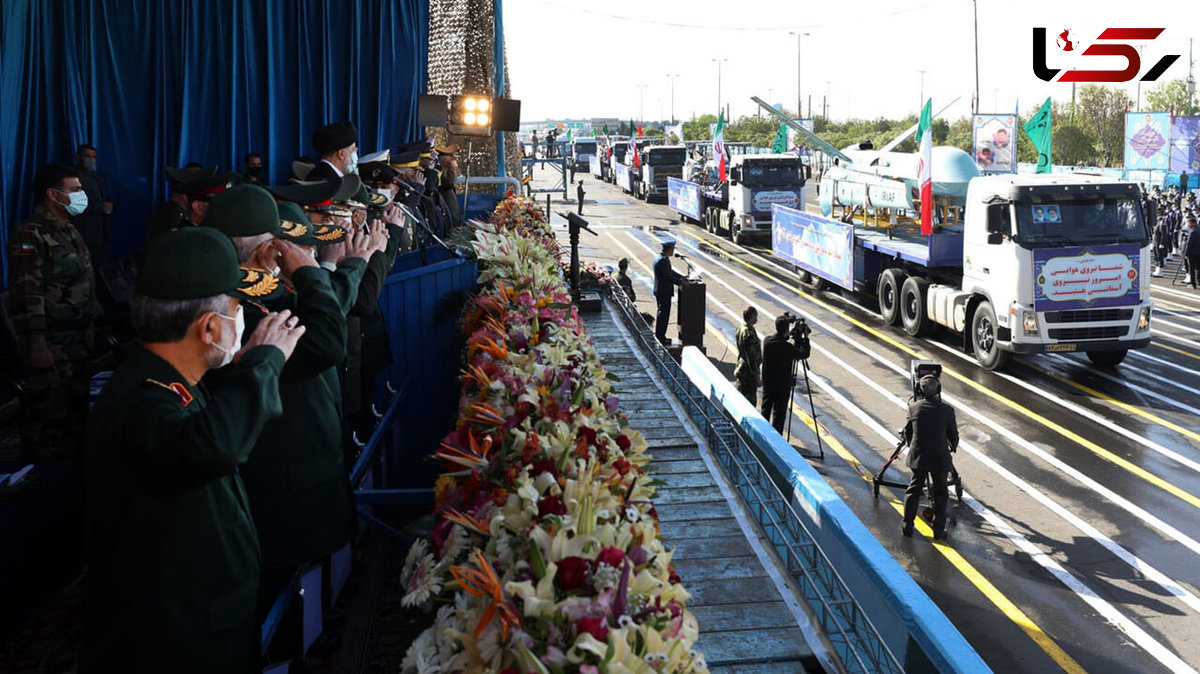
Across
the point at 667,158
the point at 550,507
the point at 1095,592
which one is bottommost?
the point at 1095,592

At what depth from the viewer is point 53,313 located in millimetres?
7188

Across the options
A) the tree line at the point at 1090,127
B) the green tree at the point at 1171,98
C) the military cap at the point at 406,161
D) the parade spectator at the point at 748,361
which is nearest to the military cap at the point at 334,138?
the military cap at the point at 406,161

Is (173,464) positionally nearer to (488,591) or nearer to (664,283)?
(488,591)

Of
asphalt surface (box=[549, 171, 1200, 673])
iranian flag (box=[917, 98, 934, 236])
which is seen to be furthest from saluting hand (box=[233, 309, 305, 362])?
iranian flag (box=[917, 98, 934, 236])

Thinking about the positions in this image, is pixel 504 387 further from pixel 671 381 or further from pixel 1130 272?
pixel 1130 272

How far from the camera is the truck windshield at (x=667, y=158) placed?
51.7 m

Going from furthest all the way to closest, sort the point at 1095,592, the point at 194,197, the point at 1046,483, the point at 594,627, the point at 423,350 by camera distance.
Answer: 1. the point at 1046,483
2. the point at 1095,592
3. the point at 423,350
4. the point at 194,197
5. the point at 594,627

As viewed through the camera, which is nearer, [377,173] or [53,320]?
[53,320]

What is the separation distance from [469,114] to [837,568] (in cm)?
1154

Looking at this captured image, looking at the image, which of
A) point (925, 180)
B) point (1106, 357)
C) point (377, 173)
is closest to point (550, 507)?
point (377, 173)

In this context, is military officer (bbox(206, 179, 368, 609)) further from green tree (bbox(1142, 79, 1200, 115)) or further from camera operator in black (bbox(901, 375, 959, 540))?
green tree (bbox(1142, 79, 1200, 115))

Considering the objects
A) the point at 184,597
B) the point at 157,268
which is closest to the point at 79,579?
the point at 184,597

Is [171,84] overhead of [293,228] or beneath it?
overhead

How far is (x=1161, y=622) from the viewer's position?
859cm
